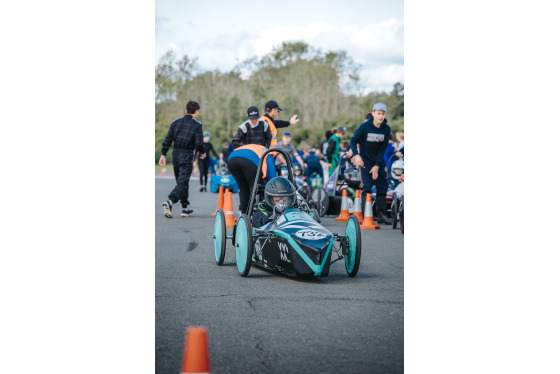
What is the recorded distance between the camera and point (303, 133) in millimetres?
36781

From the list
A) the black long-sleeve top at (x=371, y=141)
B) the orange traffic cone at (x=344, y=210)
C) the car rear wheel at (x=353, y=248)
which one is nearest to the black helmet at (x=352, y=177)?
the orange traffic cone at (x=344, y=210)

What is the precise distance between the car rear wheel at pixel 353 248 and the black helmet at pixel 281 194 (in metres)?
0.67

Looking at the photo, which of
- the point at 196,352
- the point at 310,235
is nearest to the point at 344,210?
the point at 310,235

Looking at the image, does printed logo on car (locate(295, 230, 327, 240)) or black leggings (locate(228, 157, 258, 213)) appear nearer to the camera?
printed logo on car (locate(295, 230, 327, 240))

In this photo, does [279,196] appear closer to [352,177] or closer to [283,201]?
[283,201]

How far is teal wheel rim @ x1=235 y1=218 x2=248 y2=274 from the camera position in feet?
22.8

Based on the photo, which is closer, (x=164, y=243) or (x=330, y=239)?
(x=330, y=239)

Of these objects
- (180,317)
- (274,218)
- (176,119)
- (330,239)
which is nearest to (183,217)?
(176,119)

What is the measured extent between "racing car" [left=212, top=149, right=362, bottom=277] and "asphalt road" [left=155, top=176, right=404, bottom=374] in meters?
0.14

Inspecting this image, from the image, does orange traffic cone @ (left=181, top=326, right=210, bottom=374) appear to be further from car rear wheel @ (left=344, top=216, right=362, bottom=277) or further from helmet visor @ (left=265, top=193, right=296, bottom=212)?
helmet visor @ (left=265, top=193, right=296, bottom=212)

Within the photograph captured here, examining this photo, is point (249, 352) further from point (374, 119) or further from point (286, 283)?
point (374, 119)

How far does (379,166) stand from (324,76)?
1112cm

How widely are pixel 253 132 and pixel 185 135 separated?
7.45ft

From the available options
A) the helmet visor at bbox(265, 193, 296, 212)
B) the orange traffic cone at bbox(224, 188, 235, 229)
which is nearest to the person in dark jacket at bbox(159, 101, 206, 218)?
the orange traffic cone at bbox(224, 188, 235, 229)
